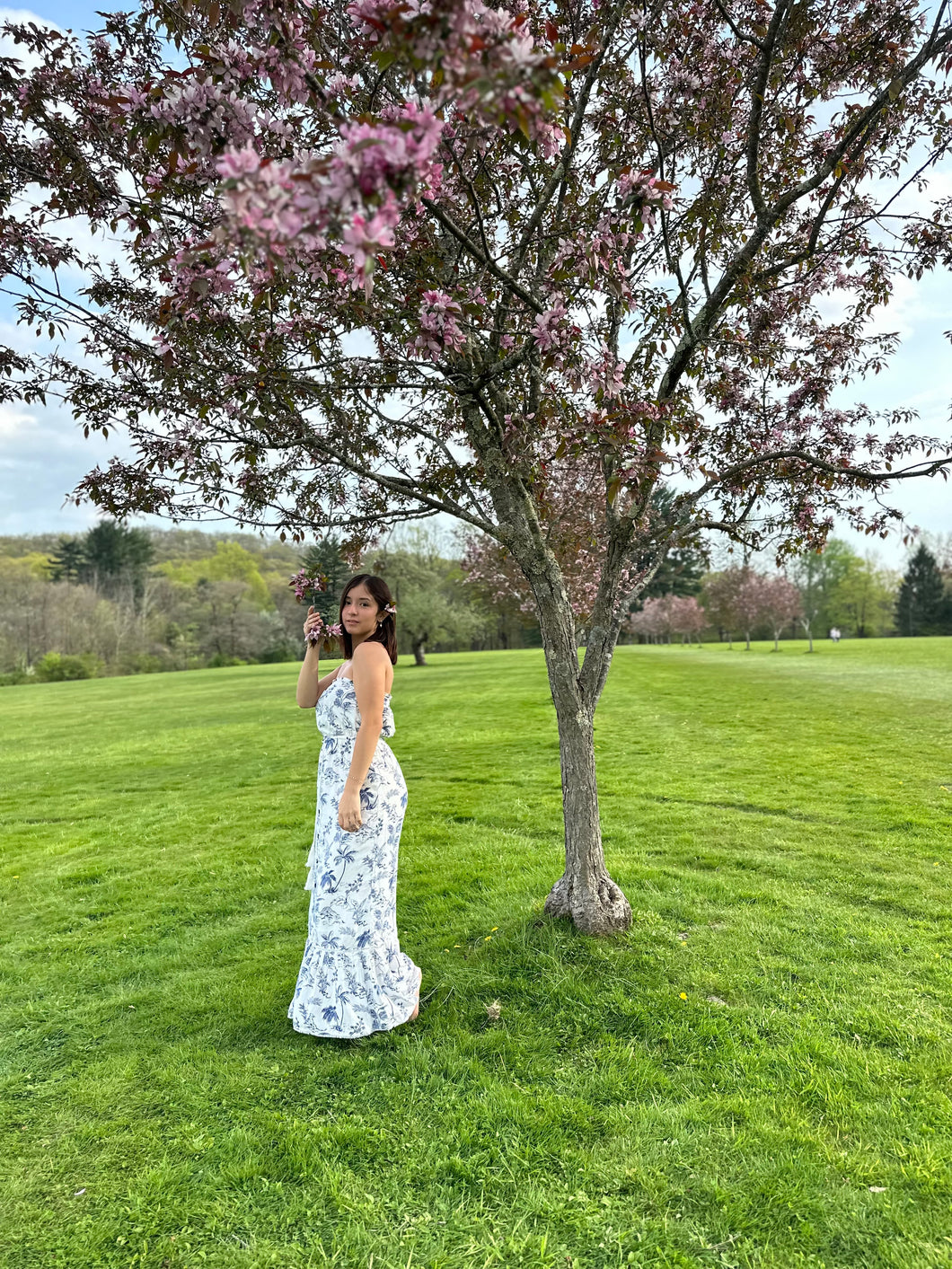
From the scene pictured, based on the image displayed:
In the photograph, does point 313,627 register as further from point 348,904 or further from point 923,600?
point 923,600

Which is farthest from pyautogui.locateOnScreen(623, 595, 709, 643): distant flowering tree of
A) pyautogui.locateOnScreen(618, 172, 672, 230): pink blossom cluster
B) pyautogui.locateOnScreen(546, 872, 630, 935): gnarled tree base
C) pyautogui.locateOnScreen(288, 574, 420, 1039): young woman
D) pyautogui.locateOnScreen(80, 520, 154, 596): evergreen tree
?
pyautogui.locateOnScreen(618, 172, 672, 230): pink blossom cluster

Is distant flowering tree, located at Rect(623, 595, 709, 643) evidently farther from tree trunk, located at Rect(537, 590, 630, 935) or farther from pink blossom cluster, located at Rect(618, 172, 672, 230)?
pink blossom cluster, located at Rect(618, 172, 672, 230)

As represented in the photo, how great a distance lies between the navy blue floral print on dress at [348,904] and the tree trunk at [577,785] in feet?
4.57

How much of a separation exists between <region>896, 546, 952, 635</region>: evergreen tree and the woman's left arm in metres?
66.0

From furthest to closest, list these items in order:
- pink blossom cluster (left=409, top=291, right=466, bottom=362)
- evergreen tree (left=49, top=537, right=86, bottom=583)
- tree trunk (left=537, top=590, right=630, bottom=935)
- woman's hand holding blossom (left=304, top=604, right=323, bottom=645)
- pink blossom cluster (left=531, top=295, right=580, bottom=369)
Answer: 1. evergreen tree (left=49, top=537, right=86, bottom=583)
2. tree trunk (left=537, top=590, right=630, bottom=935)
3. woman's hand holding blossom (left=304, top=604, right=323, bottom=645)
4. pink blossom cluster (left=531, top=295, right=580, bottom=369)
5. pink blossom cluster (left=409, top=291, right=466, bottom=362)

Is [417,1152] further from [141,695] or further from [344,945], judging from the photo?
[141,695]

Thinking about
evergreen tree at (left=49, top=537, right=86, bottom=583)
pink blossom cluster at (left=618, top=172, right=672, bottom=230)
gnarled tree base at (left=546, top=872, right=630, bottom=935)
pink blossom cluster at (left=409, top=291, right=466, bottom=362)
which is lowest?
gnarled tree base at (left=546, top=872, right=630, bottom=935)

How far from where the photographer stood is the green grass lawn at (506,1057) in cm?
243

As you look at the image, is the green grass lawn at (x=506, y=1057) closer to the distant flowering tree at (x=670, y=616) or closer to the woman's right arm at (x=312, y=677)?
the woman's right arm at (x=312, y=677)

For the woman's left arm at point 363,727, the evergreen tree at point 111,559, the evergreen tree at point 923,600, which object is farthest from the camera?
the evergreen tree at point 111,559

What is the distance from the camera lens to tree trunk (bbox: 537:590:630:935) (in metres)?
4.45

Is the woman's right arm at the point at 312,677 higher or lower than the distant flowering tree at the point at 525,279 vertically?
lower

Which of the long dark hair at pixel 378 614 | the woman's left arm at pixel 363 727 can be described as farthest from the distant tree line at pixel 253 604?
the woman's left arm at pixel 363 727

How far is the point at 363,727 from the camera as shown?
344 cm
